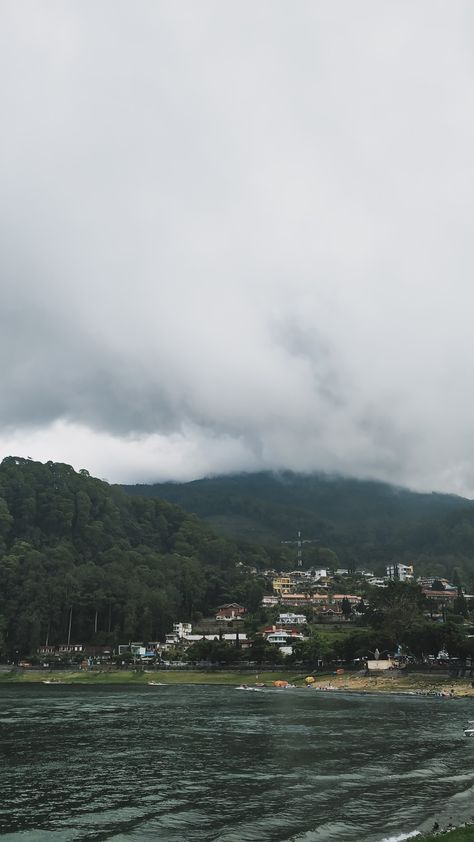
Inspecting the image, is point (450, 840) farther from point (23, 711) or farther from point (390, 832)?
point (23, 711)

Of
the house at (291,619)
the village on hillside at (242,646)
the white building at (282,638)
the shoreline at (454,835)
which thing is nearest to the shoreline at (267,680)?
the village on hillside at (242,646)

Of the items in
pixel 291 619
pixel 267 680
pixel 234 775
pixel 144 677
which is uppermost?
pixel 291 619

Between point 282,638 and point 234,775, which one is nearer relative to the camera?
point 234,775

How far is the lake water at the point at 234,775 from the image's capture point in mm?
26484

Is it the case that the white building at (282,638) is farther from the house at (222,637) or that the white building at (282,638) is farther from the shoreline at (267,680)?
the shoreline at (267,680)

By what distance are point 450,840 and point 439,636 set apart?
10268 cm

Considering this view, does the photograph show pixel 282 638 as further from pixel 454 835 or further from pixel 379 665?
pixel 454 835

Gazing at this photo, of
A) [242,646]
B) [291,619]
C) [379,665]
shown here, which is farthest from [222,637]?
[379,665]

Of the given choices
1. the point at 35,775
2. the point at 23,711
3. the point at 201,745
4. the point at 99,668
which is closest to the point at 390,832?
the point at 35,775

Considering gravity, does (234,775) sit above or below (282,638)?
below

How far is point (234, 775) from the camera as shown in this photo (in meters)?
36.8

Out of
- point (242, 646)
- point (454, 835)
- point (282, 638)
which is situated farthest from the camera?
point (282, 638)

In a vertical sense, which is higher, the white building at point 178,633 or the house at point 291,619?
the house at point 291,619

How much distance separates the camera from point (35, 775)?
123 ft
